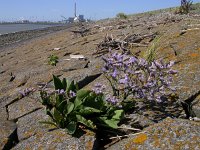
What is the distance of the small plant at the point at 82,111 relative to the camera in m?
3.85

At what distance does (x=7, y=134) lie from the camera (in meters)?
4.23

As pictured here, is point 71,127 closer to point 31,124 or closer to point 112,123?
point 112,123

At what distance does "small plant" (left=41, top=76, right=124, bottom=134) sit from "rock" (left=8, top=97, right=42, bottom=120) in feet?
2.82

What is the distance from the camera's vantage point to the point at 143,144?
10.9 feet

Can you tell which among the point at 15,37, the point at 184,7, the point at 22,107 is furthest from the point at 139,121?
the point at 15,37

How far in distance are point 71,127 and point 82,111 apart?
0.21 m

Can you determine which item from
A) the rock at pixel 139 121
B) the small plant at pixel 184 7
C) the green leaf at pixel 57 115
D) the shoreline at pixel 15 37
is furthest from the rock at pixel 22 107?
the shoreline at pixel 15 37

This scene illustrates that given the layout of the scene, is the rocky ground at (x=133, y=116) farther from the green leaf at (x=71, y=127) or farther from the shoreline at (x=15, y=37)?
the shoreline at (x=15, y=37)

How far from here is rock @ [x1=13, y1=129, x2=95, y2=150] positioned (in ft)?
11.8

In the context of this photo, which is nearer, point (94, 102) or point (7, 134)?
point (94, 102)

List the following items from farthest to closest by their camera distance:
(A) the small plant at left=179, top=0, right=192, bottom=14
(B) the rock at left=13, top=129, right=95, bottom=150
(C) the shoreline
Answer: (C) the shoreline → (A) the small plant at left=179, top=0, right=192, bottom=14 → (B) the rock at left=13, top=129, right=95, bottom=150

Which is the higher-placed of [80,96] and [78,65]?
[80,96]

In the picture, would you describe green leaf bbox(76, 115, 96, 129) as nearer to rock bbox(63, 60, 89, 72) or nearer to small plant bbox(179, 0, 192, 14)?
rock bbox(63, 60, 89, 72)

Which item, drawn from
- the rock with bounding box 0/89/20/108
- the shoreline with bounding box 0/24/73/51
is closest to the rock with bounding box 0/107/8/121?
the rock with bounding box 0/89/20/108
